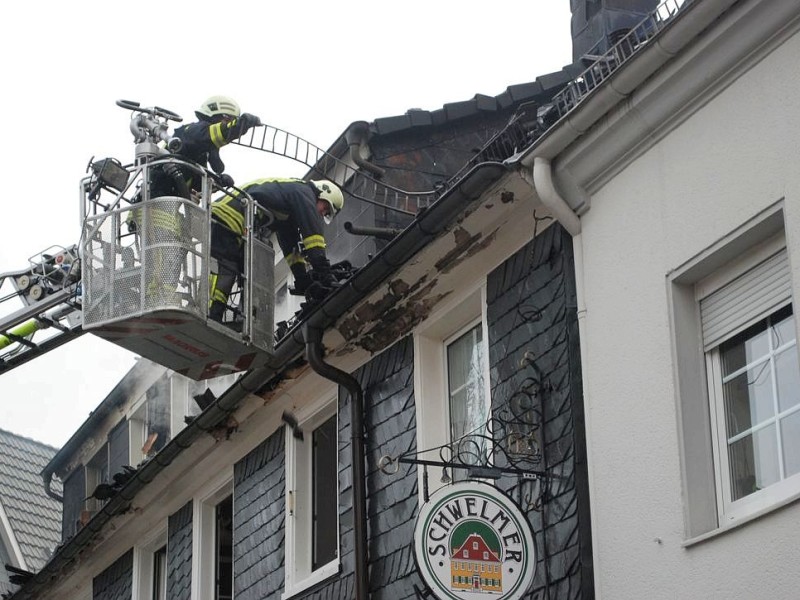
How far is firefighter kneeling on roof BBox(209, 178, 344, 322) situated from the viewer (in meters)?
14.4

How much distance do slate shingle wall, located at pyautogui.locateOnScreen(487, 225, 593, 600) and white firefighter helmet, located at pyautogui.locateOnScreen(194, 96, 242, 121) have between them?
3691 mm

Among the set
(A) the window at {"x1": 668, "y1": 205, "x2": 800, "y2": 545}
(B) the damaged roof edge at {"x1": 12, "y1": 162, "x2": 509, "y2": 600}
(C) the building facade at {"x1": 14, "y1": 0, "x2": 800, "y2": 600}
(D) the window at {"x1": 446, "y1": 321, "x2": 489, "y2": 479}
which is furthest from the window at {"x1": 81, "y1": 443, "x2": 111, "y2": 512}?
(A) the window at {"x1": 668, "y1": 205, "x2": 800, "y2": 545}

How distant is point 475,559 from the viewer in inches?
379

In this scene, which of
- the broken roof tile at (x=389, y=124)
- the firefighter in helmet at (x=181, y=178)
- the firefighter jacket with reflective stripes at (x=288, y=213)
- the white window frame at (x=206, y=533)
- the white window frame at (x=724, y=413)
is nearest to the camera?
the white window frame at (x=724, y=413)

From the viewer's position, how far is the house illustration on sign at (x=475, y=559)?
9.59 metres

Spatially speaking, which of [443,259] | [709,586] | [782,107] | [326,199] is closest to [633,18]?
[326,199]

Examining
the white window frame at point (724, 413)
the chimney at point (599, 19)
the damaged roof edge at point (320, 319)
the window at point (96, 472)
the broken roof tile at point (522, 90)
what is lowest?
the white window frame at point (724, 413)

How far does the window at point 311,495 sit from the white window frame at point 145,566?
3.82 m

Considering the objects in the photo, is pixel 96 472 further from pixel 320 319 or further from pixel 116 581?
pixel 320 319

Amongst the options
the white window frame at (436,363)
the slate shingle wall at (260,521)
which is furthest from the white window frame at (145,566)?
the white window frame at (436,363)

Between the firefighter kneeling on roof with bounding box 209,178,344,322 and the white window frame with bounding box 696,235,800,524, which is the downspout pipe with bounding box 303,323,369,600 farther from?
the white window frame with bounding box 696,235,800,524

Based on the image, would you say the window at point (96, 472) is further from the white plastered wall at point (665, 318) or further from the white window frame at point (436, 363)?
the white plastered wall at point (665, 318)

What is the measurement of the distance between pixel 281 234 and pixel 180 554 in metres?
3.86

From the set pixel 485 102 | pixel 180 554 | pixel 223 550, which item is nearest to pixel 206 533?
pixel 223 550
